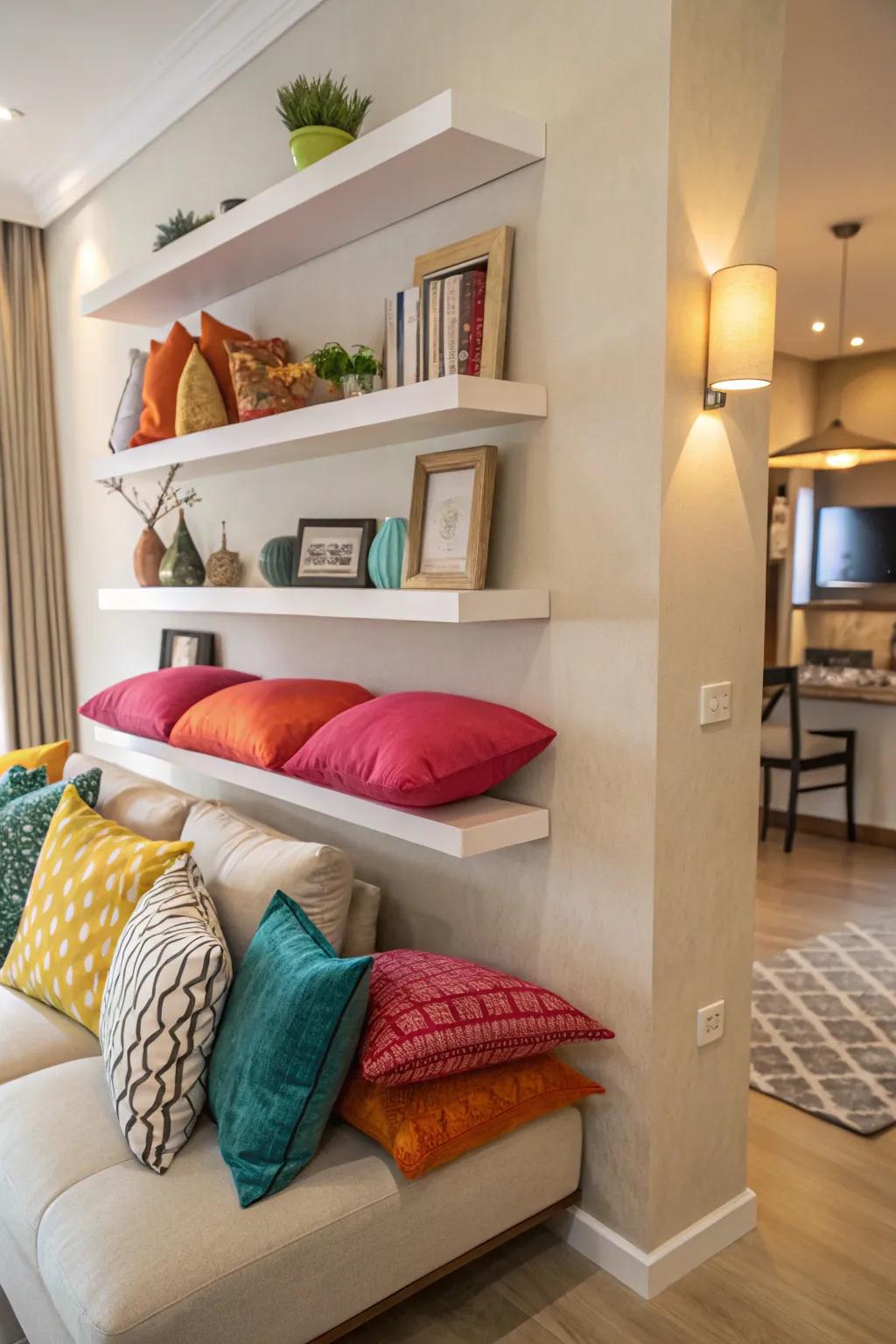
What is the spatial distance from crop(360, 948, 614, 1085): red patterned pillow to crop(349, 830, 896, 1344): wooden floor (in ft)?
1.62

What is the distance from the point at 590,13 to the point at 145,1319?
233 cm

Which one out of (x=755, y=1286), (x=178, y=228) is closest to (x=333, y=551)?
(x=178, y=228)

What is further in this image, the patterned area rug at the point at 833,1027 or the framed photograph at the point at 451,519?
the patterned area rug at the point at 833,1027

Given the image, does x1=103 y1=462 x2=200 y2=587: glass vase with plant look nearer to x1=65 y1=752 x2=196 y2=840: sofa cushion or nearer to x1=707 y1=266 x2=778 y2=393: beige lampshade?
x1=65 y1=752 x2=196 y2=840: sofa cushion

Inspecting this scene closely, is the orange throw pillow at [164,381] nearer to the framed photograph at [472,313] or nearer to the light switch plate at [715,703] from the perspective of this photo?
the framed photograph at [472,313]

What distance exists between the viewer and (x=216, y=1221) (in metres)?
1.62

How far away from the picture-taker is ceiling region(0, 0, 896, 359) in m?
2.77

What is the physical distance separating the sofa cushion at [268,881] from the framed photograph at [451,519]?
63 cm

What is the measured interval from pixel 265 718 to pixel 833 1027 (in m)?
2.08

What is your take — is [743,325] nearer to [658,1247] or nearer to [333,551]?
[333,551]

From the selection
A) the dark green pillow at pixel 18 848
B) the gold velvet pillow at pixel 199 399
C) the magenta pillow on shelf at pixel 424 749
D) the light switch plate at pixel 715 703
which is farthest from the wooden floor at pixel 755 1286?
the gold velvet pillow at pixel 199 399

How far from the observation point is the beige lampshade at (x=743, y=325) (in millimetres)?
1823

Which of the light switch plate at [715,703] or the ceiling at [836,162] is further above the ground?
the ceiling at [836,162]

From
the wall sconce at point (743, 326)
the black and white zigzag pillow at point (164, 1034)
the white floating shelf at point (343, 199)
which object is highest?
the white floating shelf at point (343, 199)
